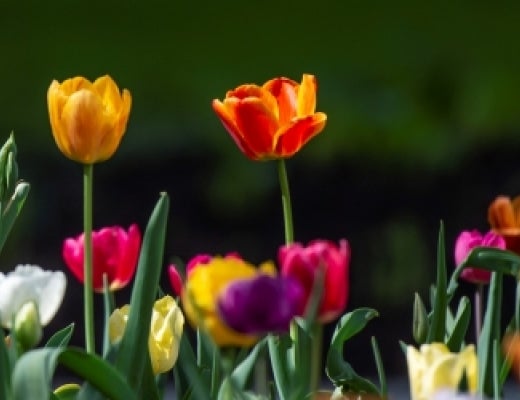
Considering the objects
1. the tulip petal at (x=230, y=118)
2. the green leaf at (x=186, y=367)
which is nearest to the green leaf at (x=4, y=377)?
the green leaf at (x=186, y=367)

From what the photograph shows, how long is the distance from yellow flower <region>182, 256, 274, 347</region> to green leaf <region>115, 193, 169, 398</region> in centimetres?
14

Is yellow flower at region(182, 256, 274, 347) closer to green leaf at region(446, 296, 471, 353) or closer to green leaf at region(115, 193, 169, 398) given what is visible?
green leaf at region(115, 193, 169, 398)

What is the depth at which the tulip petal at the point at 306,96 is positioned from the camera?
4.43 feet

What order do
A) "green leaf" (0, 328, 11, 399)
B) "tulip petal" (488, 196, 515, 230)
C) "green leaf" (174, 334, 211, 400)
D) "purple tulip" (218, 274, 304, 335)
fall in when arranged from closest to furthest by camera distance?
"purple tulip" (218, 274, 304, 335) < "green leaf" (0, 328, 11, 399) < "green leaf" (174, 334, 211, 400) < "tulip petal" (488, 196, 515, 230)

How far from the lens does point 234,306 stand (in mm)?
971

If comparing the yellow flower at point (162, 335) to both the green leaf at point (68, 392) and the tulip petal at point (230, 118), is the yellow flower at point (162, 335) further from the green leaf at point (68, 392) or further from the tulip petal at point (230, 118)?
the tulip petal at point (230, 118)

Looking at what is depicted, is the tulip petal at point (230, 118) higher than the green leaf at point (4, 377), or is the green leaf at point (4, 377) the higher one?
the tulip petal at point (230, 118)

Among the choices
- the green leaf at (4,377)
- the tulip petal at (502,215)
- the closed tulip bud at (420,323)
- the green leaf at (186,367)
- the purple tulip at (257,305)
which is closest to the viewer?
the purple tulip at (257,305)

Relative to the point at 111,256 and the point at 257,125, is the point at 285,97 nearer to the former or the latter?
the point at 257,125

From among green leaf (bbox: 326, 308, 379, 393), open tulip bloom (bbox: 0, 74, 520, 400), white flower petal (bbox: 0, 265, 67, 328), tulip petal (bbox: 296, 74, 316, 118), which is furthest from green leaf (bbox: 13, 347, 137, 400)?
tulip petal (bbox: 296, 74, 316, 118)

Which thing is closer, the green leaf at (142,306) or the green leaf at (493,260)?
the green leaf at (142,306)

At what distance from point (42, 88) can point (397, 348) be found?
3.07 ft

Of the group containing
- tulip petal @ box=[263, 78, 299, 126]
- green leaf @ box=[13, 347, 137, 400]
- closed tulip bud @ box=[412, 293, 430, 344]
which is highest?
tulip petal @ box=[263, 78, 299, 126]

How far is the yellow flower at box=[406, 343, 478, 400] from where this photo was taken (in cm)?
106
